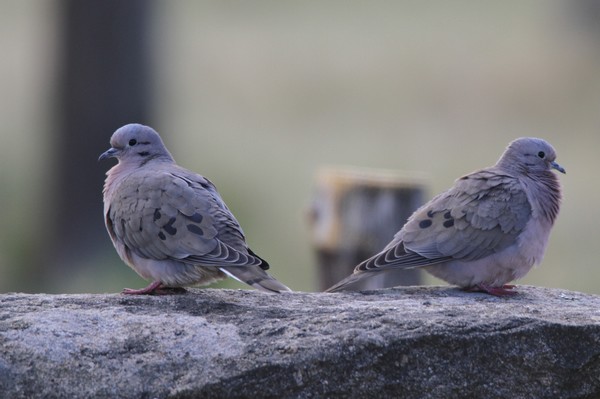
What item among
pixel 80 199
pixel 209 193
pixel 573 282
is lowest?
pixel 573 282

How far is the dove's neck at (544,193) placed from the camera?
642 cm

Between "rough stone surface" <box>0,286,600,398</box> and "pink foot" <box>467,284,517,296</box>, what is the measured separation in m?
0.84

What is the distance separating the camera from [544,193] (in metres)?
6.54

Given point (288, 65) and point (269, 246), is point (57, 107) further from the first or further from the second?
point (288, 65)

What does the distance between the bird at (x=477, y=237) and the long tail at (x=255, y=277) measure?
2.12 ft

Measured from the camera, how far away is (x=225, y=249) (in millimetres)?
5781

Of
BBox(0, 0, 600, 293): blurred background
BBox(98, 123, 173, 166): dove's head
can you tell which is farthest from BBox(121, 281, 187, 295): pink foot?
BBox(0, 0, 600, 293): blurred background

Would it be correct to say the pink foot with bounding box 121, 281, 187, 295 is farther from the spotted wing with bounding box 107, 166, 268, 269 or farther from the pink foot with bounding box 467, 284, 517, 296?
the pink foot with bounding box 467, 284, 517, 296

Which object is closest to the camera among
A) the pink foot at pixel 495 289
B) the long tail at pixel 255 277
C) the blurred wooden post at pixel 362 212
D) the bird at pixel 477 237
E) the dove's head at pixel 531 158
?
the long tail at pixel 255 277

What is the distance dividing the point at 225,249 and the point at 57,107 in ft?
20.1

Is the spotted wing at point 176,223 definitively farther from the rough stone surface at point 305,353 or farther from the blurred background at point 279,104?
the blurred background at point 279,104

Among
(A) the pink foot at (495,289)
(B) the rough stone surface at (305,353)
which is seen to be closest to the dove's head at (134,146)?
(B) the rough stone surface at (305,353)

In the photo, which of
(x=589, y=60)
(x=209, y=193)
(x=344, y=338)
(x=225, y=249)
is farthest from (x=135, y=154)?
(x=589, y=60)

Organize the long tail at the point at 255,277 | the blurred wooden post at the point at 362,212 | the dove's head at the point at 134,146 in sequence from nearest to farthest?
1. the long tail at the point at 255,277
2. the dove's head at the point at 134,146
3. the blurred wooden post at the point at 362,212
